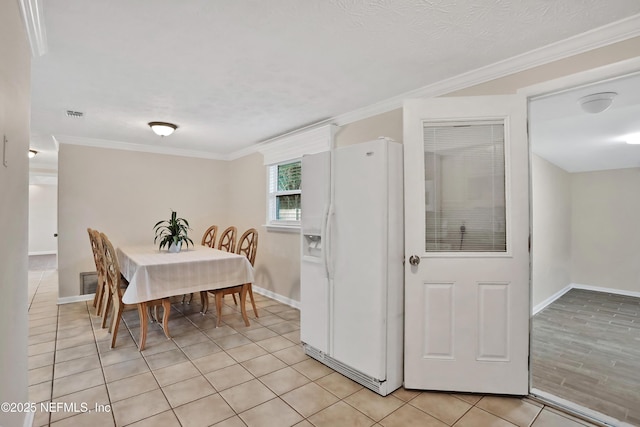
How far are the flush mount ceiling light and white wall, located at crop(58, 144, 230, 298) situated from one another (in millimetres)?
5111

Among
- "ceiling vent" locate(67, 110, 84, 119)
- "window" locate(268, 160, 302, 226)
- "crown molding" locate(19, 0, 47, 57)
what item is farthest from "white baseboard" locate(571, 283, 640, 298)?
"ceiling vent" locate(67, 110, 84, 119)

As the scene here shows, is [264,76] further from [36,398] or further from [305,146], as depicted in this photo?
[36,398]

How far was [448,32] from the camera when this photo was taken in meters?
1.93

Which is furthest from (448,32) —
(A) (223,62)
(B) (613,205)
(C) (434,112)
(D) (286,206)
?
(B) (613,205)

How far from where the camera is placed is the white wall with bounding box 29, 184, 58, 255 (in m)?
9.32

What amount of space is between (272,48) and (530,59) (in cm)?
174

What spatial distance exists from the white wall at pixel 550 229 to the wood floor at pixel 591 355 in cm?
43

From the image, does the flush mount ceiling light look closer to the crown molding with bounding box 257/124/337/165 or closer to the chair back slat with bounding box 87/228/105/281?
the crown molding with bounding box 257/124/337/165

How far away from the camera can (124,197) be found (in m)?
4.93

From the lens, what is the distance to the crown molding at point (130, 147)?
449 centimetres

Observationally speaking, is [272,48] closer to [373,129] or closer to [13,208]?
[373,129]

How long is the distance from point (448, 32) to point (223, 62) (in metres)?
1.53

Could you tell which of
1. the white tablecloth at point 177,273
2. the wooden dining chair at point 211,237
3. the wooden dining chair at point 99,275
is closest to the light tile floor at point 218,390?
the white tablecloth at point 177,273

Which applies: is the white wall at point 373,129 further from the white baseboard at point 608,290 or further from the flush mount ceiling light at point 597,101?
the white baseboard at point 608,290
